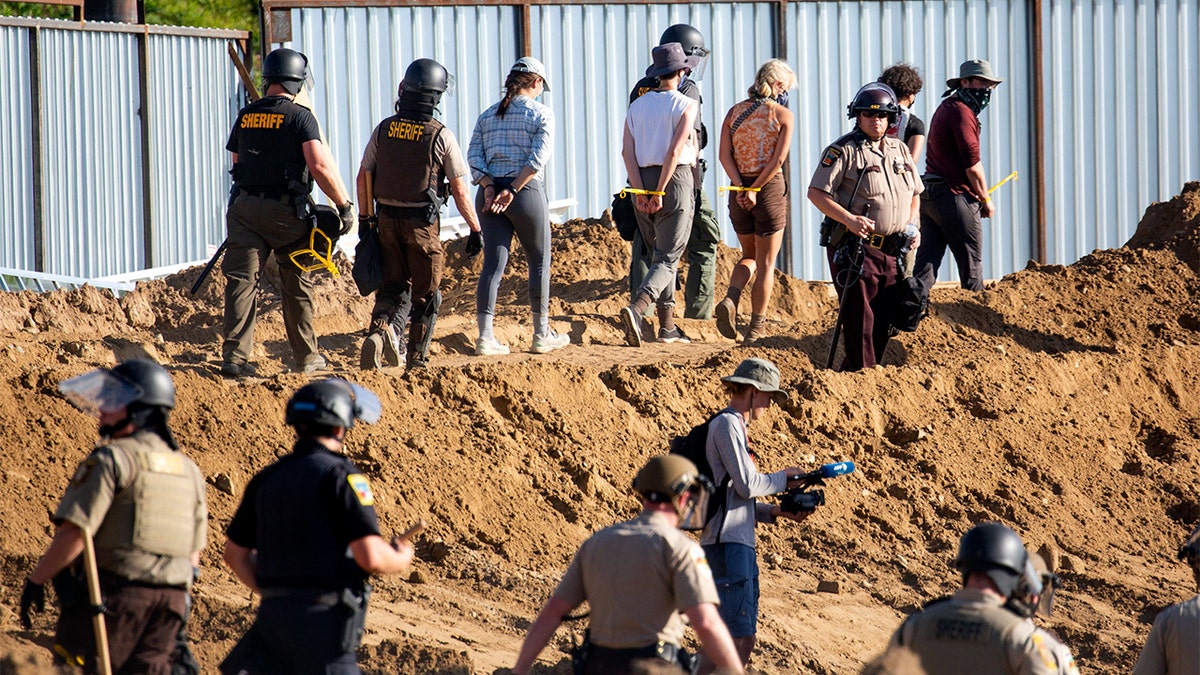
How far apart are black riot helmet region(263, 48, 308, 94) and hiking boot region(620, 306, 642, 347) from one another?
2826 millimetres

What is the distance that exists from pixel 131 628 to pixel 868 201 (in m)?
5.33

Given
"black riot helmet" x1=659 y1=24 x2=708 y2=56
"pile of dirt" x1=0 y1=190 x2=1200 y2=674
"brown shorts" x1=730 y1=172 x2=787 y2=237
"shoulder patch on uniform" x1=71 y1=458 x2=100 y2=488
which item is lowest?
"pile of dirt" x1=0 y1=190 x2=1200 y2=674

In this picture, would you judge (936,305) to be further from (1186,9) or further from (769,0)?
(1186,9)

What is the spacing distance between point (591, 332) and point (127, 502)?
282 inches

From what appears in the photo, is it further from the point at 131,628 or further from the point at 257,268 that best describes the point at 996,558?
the point at 257,268

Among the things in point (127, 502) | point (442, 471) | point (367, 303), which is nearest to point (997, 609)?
point (127, 502)

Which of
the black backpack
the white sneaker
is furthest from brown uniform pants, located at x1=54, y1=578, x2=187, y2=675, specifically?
the white sneaker

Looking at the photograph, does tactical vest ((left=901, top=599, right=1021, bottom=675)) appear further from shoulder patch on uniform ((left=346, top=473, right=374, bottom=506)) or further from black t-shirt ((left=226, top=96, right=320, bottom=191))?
black t-shirt ((left=226, top=96, right=320, bottom=191))

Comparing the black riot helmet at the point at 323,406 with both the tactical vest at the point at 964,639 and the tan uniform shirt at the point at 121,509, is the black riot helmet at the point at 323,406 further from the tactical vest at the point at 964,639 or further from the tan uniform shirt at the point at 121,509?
the tactical vest at the point at 964,639

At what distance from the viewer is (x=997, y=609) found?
4.67 metres

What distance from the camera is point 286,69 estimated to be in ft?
29.7

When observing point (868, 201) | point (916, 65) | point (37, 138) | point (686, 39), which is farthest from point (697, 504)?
point (37, 138)

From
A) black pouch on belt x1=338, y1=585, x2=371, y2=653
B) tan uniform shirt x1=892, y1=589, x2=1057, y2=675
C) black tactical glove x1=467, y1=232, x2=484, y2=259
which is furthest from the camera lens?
black tactical glove x1=467, y1=232, x2=484, y2=259

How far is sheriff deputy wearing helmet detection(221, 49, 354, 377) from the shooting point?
29.5 ft
